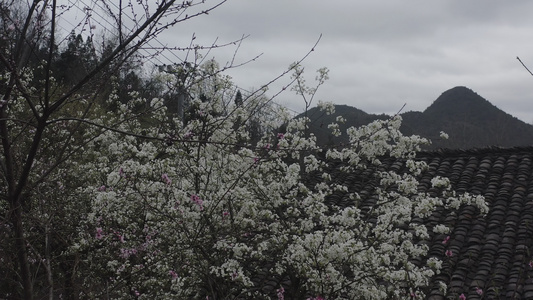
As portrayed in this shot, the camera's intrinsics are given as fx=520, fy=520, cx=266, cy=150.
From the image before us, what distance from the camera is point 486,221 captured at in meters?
8.91

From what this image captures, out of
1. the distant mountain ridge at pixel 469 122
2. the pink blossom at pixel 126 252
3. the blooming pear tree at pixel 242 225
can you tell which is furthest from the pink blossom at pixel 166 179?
the distant mountain ridge at pixel 469 122

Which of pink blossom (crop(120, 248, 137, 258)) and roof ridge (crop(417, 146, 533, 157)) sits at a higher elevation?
roof ridge (crop(417, 146, 533, 157))

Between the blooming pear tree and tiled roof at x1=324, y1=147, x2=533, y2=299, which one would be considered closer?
the blooming pear tree

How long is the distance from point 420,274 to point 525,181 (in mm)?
5334

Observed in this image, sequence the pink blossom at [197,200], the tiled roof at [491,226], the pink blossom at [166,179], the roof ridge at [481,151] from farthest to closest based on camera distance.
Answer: the roof ridge at [481,151] < the tiled roof at [491,226] < the pink blossom at [166,179] < the pink blossom at [197,200]

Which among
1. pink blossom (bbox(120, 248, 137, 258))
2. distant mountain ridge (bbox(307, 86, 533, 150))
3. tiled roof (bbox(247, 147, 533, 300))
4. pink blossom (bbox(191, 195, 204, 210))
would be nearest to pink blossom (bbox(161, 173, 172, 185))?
pink blossom (bbox(191, 195, 204, 210))

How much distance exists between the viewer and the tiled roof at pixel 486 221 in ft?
23.4

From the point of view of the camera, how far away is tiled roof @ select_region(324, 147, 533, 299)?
23.4ft

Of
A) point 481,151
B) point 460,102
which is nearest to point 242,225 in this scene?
point 481,151

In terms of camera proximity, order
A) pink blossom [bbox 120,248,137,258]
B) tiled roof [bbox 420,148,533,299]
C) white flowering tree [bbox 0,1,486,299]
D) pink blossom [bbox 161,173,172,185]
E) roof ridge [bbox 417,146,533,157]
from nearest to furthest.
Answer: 1. white flowering tree [bbox 0,1,486,299]
2. pink blossom [bbox 161,173,172,185]
3. pink blossom [bbox 120,248,137,258]
4. tiled roof [bbox 420,148,533,299]
5. roof ridge [bbox 417,146,533,157]

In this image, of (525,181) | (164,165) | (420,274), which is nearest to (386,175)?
(420,274)

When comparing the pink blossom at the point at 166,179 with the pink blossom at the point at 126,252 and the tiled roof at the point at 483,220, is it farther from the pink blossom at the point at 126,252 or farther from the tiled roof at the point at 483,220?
the tiled roof at the point at 483,220

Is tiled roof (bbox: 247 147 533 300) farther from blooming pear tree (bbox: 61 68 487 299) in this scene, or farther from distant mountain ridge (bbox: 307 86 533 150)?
distant mountain ridge (bbox: 307 86 533 150)

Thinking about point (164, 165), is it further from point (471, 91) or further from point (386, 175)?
point (471, 91)
